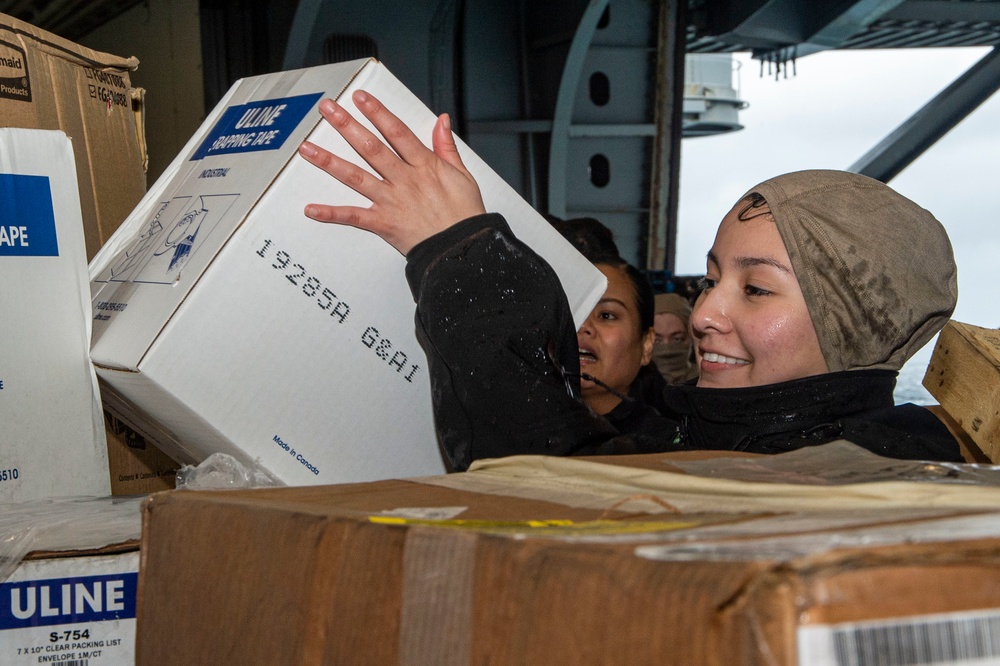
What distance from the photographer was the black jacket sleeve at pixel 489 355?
1248mm

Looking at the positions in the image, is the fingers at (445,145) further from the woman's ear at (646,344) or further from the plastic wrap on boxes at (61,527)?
the woman's ear at (646,344)

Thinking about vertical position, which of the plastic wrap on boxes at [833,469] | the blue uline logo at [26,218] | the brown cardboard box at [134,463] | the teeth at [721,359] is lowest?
the brown cardboard box at [134,463]

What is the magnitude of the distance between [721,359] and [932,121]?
350 inches

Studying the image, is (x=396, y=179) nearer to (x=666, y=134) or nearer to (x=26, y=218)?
(x=26, y=218)

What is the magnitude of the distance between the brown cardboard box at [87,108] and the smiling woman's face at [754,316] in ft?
3.10

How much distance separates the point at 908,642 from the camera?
374mm

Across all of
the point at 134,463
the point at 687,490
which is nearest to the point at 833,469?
the point at 687,490

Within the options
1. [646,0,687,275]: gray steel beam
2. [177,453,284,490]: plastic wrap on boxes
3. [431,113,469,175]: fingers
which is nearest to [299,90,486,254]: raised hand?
[431,113,469,175]: fingers

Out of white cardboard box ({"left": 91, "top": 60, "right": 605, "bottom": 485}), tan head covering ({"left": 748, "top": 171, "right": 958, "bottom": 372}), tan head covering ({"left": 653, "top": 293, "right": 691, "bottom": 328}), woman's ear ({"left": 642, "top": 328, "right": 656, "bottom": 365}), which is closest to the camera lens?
white cardboard box ({"left": 91, "top": 60, "right": 605, "bottom": 485})

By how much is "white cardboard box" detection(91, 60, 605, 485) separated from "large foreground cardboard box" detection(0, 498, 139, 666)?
21 centimetres

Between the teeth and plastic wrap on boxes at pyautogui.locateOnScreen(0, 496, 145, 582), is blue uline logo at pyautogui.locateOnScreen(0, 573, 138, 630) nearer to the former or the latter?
plastic wrap on boxes at pyautogui.locateOnScreen(0, 496, 145, 582)

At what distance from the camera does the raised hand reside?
1.23 metres

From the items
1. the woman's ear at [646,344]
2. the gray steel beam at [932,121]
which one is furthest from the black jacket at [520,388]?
the gray steel beam at [932,121]

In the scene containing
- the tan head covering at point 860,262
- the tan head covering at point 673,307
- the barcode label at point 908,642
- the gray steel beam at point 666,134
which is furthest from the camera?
the gray steel beam at point 666,134
